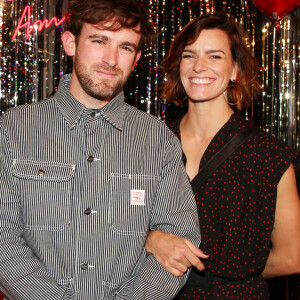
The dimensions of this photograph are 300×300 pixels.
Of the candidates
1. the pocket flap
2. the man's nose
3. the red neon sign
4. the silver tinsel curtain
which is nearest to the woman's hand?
the pocket flap

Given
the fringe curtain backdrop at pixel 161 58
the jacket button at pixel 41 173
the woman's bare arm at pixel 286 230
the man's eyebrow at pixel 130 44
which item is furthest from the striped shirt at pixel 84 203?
the fringe curtain backdrop at pixel 161 58

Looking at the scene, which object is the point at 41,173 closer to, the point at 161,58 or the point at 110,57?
the point at 110,57

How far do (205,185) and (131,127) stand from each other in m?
0.48

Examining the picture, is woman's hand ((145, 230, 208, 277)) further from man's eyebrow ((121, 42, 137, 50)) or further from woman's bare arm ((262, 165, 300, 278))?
man's eyebrow ((121, 42, 137, 50))

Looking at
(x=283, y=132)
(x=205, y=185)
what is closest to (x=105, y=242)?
(x=205, y=185)

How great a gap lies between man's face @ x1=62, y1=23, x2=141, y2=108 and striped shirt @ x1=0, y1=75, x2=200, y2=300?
0.05 m

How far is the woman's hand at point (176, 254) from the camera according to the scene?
4.99 ft

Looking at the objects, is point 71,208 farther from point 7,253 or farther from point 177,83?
point 177,83

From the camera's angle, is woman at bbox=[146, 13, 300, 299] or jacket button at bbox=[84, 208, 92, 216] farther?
woman at bbox=[146, 13, 300, 299]

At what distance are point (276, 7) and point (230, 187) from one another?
5.01ft

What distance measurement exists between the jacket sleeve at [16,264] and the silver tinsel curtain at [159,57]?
1476 millimetres

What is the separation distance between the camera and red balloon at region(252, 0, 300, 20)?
2.82 metres

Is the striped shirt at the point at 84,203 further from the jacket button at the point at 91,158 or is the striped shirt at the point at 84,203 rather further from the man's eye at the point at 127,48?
the man's eye at the point at 127,48

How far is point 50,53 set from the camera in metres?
2.81
